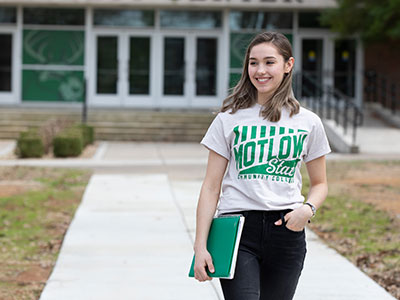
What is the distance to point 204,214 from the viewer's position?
3025 mm

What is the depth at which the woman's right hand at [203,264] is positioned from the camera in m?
2.92

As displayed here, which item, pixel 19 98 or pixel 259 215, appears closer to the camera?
pixel 259 215

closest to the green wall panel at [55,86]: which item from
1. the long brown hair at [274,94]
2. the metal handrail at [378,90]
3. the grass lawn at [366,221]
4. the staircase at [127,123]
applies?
the staircase at [127,123]

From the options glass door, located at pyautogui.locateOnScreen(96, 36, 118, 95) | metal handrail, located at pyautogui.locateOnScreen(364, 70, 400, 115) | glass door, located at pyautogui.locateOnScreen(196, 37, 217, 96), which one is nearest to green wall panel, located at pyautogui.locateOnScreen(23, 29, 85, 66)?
glass door, located at pyautogui.locateOnScreen(96, 36, 118, 95)

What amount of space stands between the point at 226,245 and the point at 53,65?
2164cm

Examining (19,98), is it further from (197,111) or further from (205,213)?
(205,213)

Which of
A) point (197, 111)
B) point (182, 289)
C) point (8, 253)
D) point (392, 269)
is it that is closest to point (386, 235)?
point (392, 269)

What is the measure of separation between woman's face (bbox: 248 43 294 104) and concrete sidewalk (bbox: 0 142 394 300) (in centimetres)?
245

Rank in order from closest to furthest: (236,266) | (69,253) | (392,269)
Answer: (236,266), (392,269), (69,253)

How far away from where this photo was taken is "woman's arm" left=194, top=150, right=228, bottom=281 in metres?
2.93

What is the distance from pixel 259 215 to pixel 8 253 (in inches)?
169

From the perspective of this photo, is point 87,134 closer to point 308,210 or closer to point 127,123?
point 127,123

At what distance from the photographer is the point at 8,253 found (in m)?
6.72

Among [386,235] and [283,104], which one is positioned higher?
[283,104]
